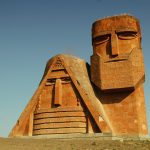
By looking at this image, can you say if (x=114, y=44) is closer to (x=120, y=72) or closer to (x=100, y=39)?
(x=100, y=39)

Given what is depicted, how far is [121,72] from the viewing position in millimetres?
24125

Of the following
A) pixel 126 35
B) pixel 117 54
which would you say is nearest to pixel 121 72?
pixel 117 54

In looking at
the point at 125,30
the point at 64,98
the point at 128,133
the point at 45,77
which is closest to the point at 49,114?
the point at 64,98

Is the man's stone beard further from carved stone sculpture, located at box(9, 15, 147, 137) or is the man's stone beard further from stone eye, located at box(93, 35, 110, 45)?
stone eye, located at box(93, 35, 110, 45)

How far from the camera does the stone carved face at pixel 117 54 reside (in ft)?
78.7

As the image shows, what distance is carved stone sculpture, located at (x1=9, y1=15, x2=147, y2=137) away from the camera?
76.2ft

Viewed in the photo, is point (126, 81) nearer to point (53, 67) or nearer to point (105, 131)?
point (105, 131)

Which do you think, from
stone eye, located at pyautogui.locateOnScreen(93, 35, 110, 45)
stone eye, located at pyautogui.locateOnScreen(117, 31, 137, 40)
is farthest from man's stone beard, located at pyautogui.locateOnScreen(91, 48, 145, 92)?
stone eye, located at pyautogui.locateOnScreen(93, 35, 110, 45)

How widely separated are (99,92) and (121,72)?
2589 millimetres

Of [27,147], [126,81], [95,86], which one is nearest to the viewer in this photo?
[27,147]

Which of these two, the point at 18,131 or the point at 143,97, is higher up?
the point at 143,97

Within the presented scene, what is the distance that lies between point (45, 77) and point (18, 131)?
16.0ft

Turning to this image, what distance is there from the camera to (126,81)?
23.7 m

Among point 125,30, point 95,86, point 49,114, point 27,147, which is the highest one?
point 125,30
